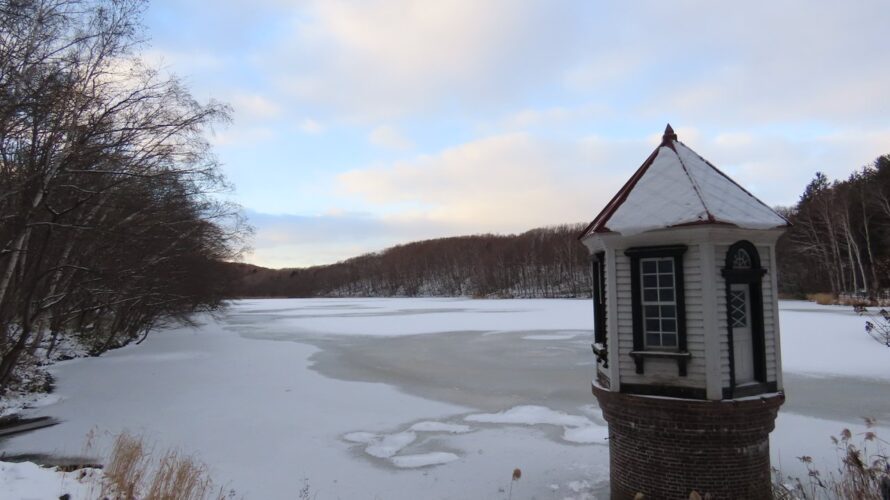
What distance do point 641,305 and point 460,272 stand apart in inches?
3842

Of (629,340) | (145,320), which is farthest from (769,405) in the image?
(145,320)

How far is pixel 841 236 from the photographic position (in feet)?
147

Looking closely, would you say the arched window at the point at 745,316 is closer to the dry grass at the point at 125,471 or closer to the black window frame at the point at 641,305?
the black window frame at the point at 641,305

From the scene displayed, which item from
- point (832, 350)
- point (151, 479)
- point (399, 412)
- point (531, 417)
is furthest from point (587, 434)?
point (832, 350)

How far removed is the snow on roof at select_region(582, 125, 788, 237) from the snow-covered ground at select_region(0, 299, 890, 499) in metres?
3.64

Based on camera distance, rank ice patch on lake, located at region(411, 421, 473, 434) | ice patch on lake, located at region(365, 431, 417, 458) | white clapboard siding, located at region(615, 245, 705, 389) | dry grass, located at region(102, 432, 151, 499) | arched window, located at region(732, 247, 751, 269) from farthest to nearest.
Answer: ice patch on lake, located at region(411, 421, 473, 434)
ice patch on lake, located at region(365, 431, 417, 458)
arched window, located at region(732, 247, 751, 269)
white clapboard siding, located at region(615, 245, 705, 389)
dry grass, located at region(102, 432, 151, 499)

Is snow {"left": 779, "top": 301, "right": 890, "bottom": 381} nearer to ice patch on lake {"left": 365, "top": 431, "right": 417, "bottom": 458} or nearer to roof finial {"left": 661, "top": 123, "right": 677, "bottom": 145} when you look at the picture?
roof finial {"left": 661, "top": 123, "right": 677, "bottom": 145}

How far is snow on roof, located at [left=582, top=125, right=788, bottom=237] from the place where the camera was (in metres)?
6.48

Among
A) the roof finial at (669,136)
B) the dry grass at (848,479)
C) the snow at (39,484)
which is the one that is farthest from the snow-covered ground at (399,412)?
the roof finial at (669,136)

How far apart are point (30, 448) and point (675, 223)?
1057 cm

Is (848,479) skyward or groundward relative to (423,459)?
skyward

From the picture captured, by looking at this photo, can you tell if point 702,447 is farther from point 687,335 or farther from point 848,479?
point 848,479

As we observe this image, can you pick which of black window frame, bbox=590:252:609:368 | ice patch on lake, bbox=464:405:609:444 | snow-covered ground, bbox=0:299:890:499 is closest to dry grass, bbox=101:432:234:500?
snow-covered ground, bbox=0:299:890:499

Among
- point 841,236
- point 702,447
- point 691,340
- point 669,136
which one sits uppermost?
point 841,236
